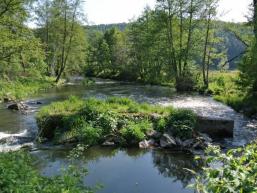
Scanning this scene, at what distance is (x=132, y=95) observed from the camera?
3722cm

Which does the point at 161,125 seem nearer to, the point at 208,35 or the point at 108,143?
the point at 108,143

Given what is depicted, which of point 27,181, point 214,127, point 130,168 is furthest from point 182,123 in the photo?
point 27,181

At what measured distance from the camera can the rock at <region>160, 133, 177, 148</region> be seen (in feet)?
57.0

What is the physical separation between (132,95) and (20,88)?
11789 mm

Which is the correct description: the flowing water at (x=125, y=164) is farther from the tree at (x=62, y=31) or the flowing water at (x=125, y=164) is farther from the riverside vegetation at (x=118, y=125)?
the tree at (x=62, y=31)

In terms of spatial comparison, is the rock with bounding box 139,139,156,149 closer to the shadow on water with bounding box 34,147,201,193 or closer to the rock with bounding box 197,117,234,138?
the shadow on water with bounding box 34,147,201,193

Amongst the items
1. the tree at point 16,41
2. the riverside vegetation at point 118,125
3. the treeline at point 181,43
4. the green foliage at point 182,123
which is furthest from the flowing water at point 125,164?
the treeline at point 181,43

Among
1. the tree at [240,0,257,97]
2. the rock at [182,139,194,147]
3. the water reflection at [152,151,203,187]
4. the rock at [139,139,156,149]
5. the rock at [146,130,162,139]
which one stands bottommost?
the water reflection at [152,151,203,187]

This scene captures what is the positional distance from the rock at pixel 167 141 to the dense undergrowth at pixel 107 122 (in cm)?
64

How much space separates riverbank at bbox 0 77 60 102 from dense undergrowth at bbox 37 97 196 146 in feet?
22.4

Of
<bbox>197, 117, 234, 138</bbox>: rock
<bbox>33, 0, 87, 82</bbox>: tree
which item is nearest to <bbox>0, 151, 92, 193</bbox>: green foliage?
<bbox>197, 117, 234, 138</bbox>: rock

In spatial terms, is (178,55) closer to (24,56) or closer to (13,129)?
(24,56)

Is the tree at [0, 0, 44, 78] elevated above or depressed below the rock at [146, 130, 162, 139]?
above

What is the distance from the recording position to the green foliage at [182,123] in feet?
59.5
